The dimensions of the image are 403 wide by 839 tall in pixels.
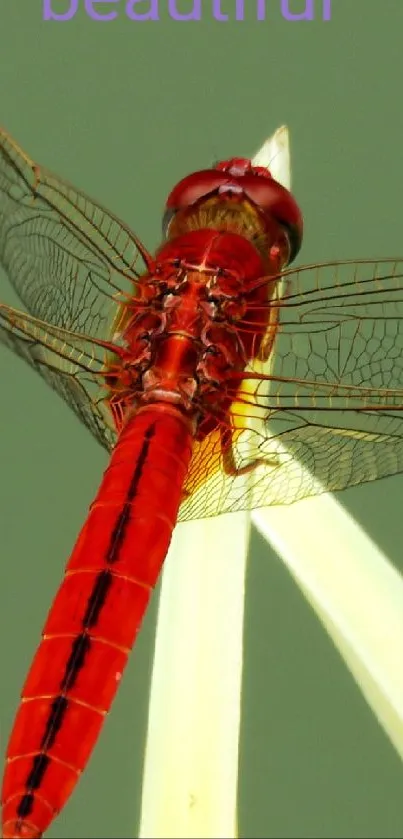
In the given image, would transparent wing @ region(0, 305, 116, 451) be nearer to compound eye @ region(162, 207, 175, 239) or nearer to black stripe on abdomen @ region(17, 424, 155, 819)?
black stripe on abdomen @ region(17, 424, 155, 819)

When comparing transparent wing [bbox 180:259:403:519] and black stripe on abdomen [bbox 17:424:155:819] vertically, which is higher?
transparent wing [bbox 180:259:403:519]

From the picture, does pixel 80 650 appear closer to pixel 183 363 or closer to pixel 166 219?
pixel 183 363

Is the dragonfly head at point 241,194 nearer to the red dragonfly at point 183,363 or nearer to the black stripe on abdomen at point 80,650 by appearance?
the red dragonfly at point 183,363

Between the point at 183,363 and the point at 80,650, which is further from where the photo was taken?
the point at 183,363

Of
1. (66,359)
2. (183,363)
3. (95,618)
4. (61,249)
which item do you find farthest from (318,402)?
(61,249)

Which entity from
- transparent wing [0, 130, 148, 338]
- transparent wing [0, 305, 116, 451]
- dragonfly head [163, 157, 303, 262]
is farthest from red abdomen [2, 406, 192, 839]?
dragonfly head [163, 157, 303, 262]

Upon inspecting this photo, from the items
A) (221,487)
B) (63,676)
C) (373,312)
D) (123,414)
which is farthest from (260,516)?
(63,676)

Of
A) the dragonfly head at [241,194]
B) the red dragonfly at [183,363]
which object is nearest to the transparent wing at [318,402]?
the red dragonfly at [183,363]
